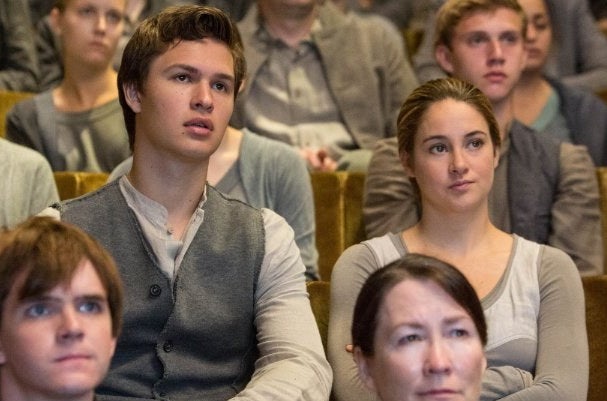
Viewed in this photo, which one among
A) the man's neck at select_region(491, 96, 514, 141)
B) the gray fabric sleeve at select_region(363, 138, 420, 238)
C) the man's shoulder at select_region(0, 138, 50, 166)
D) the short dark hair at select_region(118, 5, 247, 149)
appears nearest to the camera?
the short dark hair at select_region(118, 5, 247, 149)

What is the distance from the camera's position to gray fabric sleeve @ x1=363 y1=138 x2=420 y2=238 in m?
1.81

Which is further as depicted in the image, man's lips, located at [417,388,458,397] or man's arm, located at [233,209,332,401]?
man's arm, located at [233,209,332,401]

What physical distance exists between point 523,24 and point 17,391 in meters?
1.16

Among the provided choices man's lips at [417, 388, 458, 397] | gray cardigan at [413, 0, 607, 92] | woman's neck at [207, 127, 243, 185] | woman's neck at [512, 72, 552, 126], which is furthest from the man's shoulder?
gray cardigan at [413, 0, 607, 92]

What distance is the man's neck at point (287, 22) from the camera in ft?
7.47

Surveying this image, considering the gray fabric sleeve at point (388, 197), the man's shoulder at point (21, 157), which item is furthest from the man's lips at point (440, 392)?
the man's shoulder at point (21, 157)

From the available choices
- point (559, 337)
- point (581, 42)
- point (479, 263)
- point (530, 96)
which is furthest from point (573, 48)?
point (559, 337)

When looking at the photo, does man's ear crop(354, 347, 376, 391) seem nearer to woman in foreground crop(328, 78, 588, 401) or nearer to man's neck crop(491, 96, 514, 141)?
woman in foreground crop(328, 78, 588, 401)

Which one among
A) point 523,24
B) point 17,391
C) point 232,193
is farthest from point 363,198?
point 17,391

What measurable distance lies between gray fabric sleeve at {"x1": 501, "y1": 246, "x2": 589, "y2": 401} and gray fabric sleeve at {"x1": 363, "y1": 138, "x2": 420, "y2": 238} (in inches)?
12.3

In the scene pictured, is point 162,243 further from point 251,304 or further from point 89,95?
point 89,95

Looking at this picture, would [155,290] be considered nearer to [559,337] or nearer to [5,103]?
[559,337]

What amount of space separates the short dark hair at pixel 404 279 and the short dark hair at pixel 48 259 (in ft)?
0.84

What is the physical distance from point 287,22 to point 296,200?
Answer: 557mm
